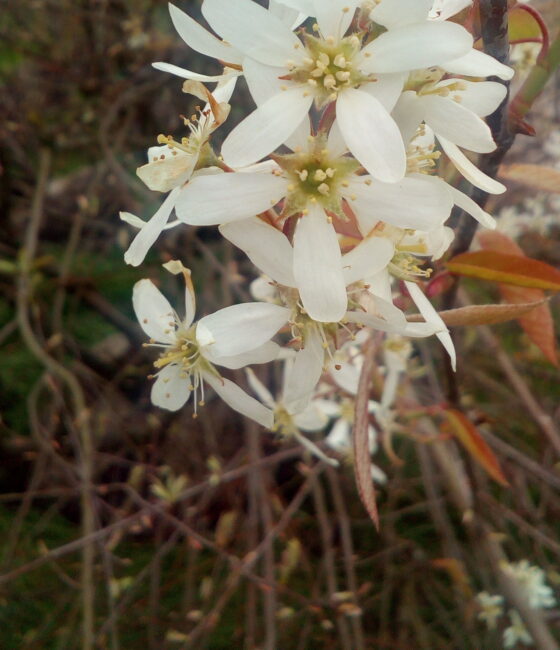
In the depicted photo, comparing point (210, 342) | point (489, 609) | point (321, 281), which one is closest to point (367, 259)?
point (321, 281)

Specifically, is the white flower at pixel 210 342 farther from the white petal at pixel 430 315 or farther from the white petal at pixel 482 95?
the white petal at pixel 482 95

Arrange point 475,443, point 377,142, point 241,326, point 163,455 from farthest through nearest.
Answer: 1. point 163,455
2. point 475,443
3. point 241,326
4. point 377,142

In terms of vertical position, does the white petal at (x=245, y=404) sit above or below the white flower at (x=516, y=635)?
above

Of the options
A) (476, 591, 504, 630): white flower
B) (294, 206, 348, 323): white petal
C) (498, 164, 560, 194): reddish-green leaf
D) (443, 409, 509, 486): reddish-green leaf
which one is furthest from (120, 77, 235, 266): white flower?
(476, 591, 504, 630): white flower

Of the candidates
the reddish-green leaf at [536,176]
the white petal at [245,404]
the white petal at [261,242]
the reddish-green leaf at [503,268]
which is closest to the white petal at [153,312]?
the white petal at [245,404]

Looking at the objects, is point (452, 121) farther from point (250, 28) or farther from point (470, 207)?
point (250, 28)
